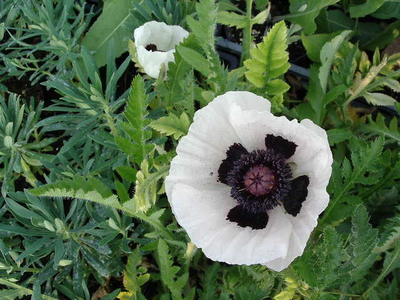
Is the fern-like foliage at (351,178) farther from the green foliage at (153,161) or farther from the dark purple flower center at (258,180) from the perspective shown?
the dark purple flower center at (258,180)

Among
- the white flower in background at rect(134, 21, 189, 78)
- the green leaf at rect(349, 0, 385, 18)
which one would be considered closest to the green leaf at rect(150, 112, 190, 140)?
the white flower in background at rect(134, 21, 189, 78)

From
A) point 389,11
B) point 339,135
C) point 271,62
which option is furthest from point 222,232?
point 389,11

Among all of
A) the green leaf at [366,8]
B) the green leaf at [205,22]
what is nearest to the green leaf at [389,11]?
the green leaf at [366,8]

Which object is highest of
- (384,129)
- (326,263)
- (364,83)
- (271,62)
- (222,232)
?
(271,62)

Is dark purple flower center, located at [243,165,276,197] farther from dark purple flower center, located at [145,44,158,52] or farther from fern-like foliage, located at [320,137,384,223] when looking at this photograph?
dark purple flower center, located at [145,44,158,52]

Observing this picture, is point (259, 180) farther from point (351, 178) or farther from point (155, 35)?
point (155, 35)

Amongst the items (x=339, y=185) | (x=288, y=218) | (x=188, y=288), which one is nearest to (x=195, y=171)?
(x=288, y=218)
